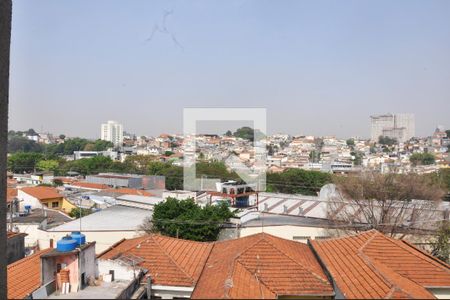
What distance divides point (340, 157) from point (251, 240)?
4657cm

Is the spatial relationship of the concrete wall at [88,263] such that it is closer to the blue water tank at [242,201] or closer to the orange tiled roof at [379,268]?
the orange tiled roof at [379,268]

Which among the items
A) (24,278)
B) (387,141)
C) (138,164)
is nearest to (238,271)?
(24,278)

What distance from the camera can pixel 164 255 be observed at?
7.01 m

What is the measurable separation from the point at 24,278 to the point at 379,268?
5.35 meters

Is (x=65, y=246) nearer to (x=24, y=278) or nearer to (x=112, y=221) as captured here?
(x=24, y=278)

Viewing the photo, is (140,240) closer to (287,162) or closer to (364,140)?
(287,162)

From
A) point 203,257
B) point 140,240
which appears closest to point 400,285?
point 203,257

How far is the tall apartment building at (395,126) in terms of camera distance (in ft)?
234

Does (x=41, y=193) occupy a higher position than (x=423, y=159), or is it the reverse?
(x=423, y=159)

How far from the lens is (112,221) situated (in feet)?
45.2

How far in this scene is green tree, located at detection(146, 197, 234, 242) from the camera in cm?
1185

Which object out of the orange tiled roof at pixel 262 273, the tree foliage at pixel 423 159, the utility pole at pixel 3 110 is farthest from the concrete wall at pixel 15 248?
the tree foliage at pixel 423 159

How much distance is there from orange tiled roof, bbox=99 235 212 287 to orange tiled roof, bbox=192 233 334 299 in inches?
10.4

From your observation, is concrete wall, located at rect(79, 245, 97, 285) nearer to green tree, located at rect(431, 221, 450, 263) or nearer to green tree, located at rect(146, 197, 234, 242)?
green tree, located at rect(146, 197, 234, 242)
